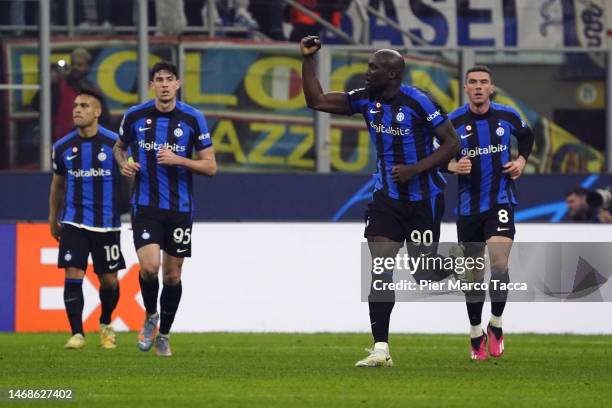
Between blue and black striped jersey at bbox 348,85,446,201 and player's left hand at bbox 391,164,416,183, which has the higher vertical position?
blue and black striped jersey at bbox 348,85,446,201

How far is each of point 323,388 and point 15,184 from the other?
31.5 ft

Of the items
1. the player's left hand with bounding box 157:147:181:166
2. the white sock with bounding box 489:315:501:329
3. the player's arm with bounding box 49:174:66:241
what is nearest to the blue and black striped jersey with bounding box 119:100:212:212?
the player's left hand with bounding box 157:147:181:166

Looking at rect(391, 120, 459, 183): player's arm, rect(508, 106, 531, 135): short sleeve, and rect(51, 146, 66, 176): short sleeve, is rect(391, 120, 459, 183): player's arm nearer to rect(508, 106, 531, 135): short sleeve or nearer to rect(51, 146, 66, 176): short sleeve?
rect(508, 106, 531, 135): short sleeve

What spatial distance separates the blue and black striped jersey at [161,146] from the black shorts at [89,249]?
1.37m

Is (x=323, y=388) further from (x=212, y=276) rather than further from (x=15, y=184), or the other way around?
(x=15, y=184)

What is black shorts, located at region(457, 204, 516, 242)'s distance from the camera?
38.7 feet

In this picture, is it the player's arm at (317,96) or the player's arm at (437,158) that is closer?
the player's arm at (317,96)

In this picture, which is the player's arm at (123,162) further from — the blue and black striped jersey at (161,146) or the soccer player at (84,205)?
the soccer player at (84,205)

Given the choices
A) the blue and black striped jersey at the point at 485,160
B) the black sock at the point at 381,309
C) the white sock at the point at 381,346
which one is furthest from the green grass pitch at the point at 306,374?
the blue and black striped jersey at the point at 485,160

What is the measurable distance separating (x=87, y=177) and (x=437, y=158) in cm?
373

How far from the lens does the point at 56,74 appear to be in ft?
61.1

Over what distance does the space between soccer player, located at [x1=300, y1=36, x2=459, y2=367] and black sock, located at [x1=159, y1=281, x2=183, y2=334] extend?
1833 mm

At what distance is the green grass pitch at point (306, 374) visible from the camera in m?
8.83

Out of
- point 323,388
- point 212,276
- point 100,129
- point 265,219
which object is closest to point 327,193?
point 265,219
